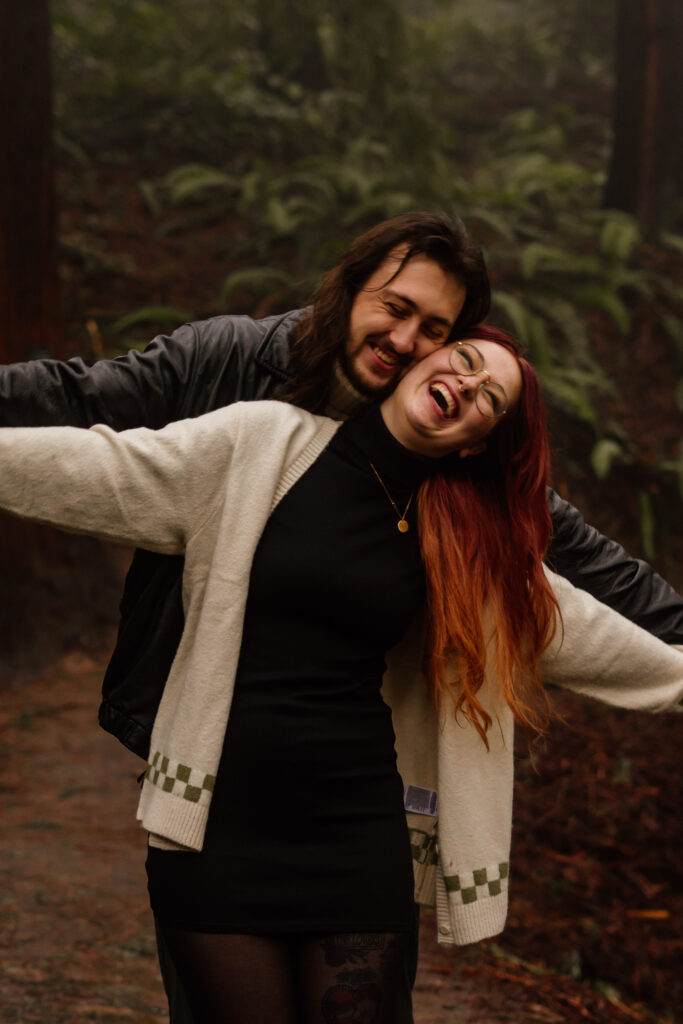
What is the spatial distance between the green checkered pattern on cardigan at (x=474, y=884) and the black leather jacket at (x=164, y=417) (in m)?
0.77

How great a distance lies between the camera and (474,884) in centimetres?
235

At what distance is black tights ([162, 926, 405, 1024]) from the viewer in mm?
2035

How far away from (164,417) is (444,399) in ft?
2.39

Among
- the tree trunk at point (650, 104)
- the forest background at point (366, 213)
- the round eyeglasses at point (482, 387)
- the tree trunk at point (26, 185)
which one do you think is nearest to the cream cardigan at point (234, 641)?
the round eyeglasses at point (482, 387)

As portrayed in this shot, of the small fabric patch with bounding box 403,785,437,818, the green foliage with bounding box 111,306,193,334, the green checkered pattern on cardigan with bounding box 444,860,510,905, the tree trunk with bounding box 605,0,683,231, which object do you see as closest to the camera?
the green checkered pattern on cardigan with bounding box 444,860,510,905

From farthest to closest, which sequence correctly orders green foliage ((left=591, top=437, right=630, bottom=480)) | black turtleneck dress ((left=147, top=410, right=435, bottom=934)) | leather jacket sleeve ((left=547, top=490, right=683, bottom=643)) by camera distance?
green foliage ((left=591, top=437, right=630, bottom=480)) < leather jacket sleeve ((left=547, top=490, right=683, bottom=643)) < black turtleneck dress ((left=147, top=410, right=435, bottom=934))

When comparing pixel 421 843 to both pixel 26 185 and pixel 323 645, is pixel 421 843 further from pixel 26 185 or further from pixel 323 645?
pixel 26 185

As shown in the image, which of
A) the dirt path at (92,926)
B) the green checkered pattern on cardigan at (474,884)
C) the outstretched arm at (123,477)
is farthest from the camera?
the dirt path at (92,926)

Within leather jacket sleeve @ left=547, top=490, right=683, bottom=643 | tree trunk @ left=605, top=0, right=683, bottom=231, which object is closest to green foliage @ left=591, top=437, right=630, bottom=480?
tree trunk @ left=605, top=0, right=683, bottom=231

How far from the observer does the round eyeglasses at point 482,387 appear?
87.7 inches

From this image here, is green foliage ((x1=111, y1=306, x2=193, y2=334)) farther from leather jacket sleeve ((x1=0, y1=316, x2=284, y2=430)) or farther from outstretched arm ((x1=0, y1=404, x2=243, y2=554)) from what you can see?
outstretched arm ((x1=0, y1=404, x2=243, y2=554))

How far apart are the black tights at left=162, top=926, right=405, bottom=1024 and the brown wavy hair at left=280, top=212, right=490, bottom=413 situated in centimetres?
122

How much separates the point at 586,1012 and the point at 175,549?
2.94m

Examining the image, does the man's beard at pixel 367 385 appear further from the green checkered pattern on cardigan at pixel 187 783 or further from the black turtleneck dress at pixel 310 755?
the green checkered pattern on cardigan at pixel 187 783
